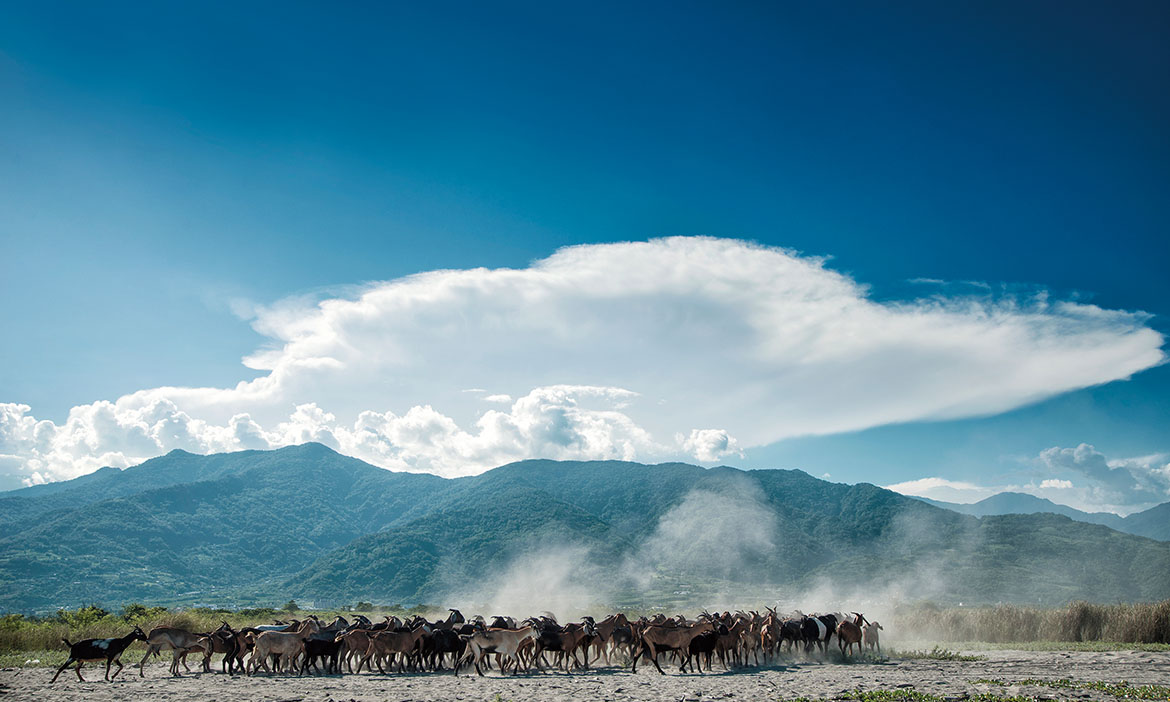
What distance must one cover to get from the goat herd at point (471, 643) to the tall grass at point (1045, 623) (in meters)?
12.5

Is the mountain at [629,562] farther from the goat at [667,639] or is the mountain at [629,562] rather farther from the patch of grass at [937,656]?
the goat at [667,639]

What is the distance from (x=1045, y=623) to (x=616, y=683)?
2431 cm

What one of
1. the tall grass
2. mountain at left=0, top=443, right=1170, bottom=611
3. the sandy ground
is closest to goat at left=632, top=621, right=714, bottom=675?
the sandy ground

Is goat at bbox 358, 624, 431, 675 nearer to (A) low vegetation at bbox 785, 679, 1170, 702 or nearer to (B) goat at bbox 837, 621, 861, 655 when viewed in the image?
(A) low vegetation at bbox 785, 679, 1170, 702

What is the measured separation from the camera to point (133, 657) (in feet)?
73.4

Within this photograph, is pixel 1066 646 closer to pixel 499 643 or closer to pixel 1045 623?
pixel 1045 623

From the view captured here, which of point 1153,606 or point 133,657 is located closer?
point 133,657

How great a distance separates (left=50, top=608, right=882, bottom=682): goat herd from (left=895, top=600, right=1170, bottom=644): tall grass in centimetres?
1251

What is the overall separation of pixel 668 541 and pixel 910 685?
187453 mm

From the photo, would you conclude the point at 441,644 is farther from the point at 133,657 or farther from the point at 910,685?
the point at 910,685

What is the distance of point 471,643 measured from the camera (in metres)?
19.6

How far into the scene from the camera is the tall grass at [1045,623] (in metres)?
27.5

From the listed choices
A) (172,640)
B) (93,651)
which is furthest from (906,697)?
(93,651)

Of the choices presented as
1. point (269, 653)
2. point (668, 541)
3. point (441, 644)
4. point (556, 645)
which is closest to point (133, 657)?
point (269, 653)
